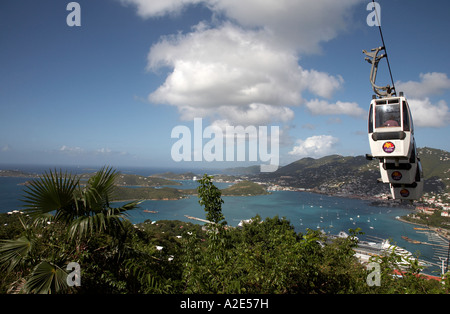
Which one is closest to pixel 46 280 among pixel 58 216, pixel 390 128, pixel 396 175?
pixel 58 216

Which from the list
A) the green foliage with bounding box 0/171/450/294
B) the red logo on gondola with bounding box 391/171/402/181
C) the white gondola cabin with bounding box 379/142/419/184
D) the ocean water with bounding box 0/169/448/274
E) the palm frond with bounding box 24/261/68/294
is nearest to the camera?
the palm frond with bounding box 24/261/68/294

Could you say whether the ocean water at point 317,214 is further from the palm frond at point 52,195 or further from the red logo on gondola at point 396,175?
the palm frond at point 52,195

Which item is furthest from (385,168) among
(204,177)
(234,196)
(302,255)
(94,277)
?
(234,196)

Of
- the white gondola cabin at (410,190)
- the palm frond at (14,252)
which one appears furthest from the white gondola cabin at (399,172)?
the palm frond at (14,252)

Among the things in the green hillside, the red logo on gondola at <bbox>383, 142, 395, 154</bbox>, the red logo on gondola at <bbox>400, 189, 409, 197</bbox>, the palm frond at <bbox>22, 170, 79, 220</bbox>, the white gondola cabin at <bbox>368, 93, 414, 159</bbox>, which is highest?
the white gondola cabin at <bbox>368, 93, 414, 159</bbox>

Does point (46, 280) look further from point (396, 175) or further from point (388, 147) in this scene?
point (396, 175)

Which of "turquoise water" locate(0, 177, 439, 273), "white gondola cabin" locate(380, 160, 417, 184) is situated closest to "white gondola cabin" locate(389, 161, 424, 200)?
"white gondola cabin" locate(380, 160, 417, 184)

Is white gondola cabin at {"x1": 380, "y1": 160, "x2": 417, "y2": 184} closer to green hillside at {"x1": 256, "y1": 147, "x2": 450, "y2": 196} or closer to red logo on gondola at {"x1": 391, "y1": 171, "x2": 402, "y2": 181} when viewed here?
red logo on gondola at {"x1": 391, "y1": 171, "x2": 402, "y2": 181}
